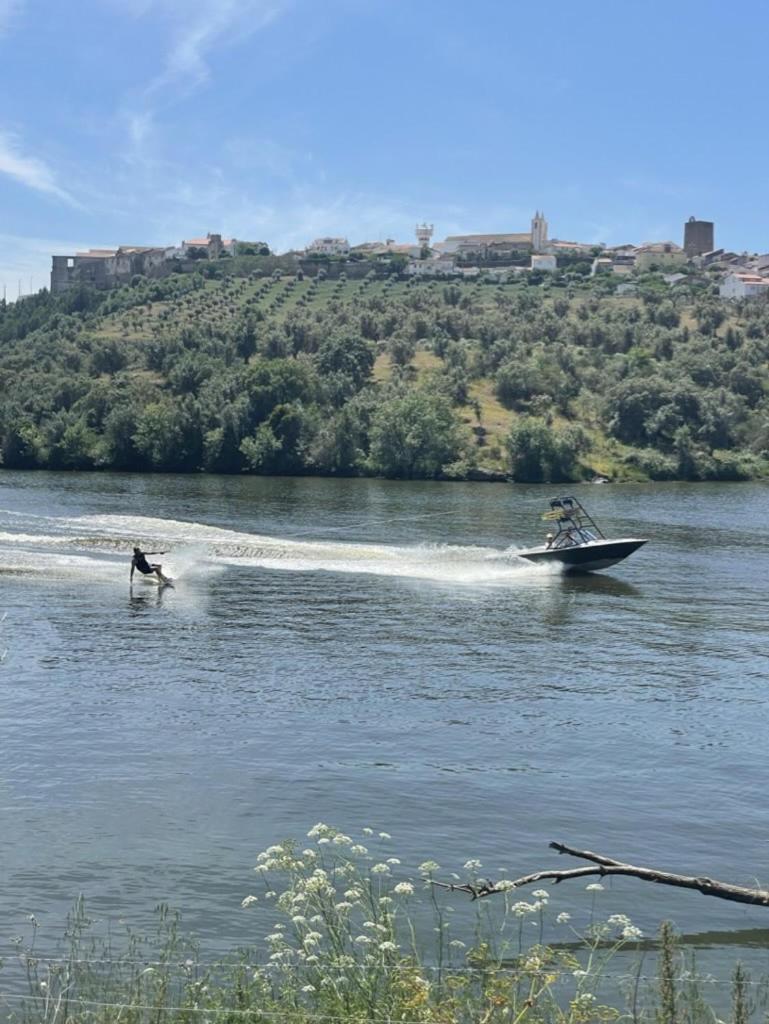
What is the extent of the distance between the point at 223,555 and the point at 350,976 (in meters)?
49.3

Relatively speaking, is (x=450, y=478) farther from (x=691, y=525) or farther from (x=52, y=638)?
(x=52, y=638)

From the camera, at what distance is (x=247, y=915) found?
1847cm

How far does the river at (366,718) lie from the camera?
21.0 metres

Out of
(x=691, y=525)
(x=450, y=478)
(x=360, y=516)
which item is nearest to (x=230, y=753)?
(x=360, y=516)

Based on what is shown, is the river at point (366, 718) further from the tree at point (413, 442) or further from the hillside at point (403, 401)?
the hillside at point (403, 401)

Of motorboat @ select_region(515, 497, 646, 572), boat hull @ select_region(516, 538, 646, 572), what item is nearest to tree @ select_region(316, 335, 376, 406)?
motorboat @ select_region(515, 497, 646, 572)

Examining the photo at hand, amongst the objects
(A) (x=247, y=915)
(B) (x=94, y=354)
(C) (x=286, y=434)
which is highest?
(B) (x=94, y=354)

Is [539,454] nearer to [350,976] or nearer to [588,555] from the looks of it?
[588,555]

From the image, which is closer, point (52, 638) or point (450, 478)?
point (52, 638)

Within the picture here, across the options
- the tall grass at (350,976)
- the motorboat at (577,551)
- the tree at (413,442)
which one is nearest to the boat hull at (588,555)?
the motorboat at (577,551)

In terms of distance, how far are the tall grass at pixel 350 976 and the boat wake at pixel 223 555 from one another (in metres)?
38.1

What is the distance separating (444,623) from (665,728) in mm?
15621

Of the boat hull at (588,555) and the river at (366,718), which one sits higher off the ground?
the boat hull at (588,555)

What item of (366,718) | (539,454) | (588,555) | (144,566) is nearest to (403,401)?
(539,454)
